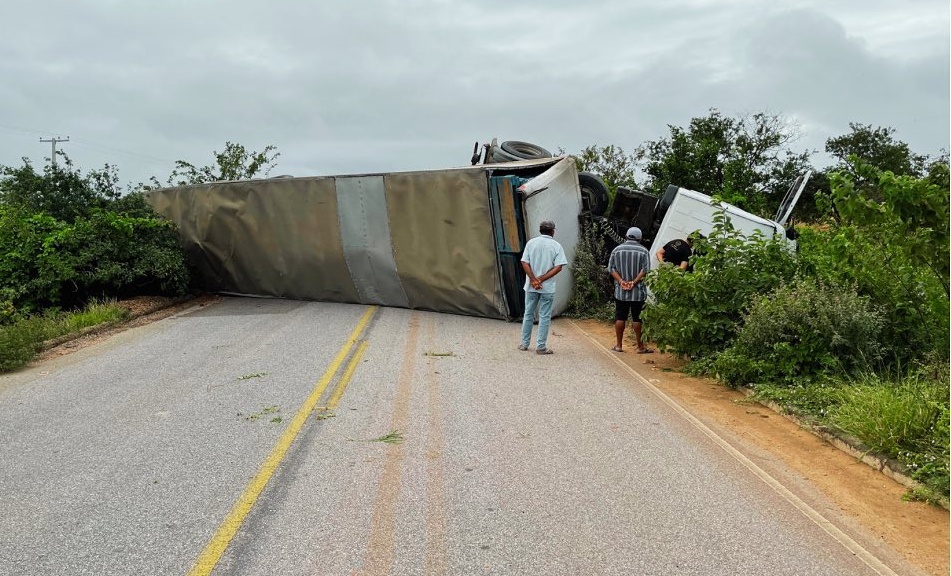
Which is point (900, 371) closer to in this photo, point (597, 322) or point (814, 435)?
point (814, 435)

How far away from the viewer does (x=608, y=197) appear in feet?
56.6

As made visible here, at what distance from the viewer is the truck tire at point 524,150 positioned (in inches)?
746

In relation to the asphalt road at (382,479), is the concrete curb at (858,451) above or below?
below

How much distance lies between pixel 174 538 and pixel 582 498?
254 centimetres

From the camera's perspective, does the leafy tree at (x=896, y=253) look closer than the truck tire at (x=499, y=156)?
Yes

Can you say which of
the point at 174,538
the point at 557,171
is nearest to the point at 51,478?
the point at 174,538

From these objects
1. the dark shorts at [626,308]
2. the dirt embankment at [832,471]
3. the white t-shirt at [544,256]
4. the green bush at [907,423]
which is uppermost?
the white t-shirt at [544,256]

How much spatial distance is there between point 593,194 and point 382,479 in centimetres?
1220

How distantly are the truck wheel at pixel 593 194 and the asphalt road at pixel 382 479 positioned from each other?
23.9 feet

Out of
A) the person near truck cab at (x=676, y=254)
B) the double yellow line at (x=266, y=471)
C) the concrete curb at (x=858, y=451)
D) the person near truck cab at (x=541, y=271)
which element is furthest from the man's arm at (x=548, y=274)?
the concrete curb at (x=858, y=451)

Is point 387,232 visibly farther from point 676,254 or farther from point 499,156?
point 676,254

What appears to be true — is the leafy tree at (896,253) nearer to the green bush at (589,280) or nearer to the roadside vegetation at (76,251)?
the green bush at (589,280)

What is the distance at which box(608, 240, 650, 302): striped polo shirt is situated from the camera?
1169 centimetres

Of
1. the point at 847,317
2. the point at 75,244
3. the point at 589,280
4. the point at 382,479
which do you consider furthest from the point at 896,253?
the point at 75,244
